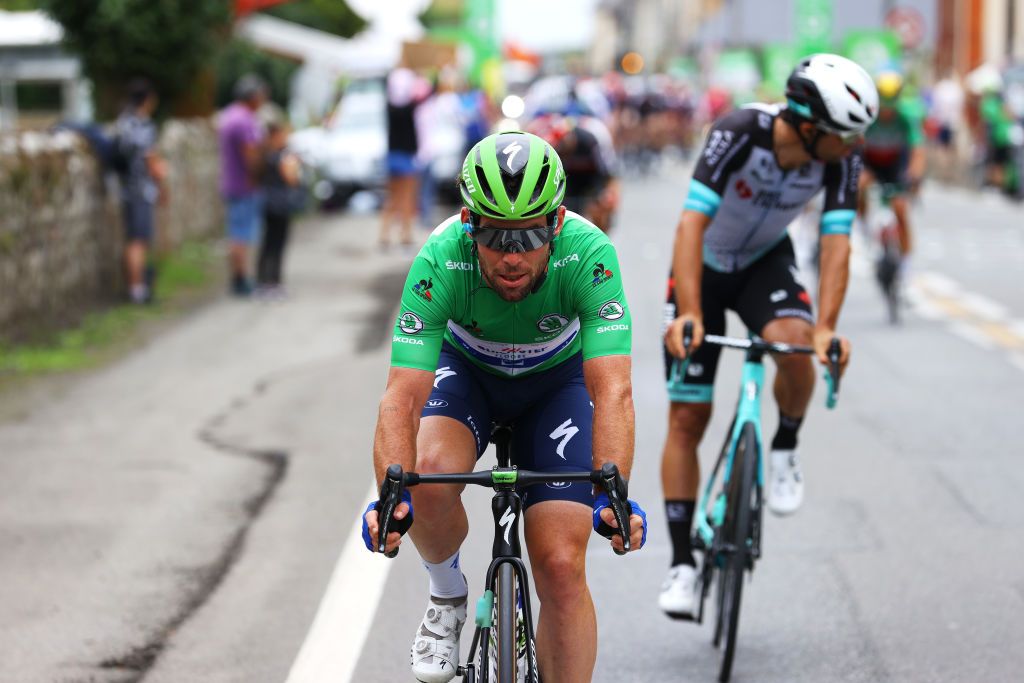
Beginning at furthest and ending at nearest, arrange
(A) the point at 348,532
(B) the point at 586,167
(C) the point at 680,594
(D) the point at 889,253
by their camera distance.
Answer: (D) the point at 889,253, (B) the point at 586,167, (A) the point at 348,532, (C) the point at 680,594

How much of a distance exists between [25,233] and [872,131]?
6837 millimetres

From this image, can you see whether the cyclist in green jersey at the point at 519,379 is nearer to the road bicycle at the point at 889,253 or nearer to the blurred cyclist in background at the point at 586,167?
the blurred cyclist in background at the point at 586,167

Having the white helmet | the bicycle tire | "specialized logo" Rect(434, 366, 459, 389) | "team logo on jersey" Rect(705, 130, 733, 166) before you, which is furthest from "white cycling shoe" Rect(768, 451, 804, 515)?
"specialized logo" Rect(434, 366, 459, 389)

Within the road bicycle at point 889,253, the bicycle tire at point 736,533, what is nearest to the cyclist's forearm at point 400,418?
the bicycle tire at point 736,533

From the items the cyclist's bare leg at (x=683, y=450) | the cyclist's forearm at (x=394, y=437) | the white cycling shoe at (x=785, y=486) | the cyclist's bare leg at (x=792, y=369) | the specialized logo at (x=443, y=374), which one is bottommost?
the white cycling shoe at (x=785, y=486)

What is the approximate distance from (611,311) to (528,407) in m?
0.56

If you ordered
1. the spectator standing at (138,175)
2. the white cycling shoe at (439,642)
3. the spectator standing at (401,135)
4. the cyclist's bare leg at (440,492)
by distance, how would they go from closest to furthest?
the cyclist's bare leg at (440,492) < the white cycling shoe at (439,642) < the spectator standing at (138,175) < the spectator standing at (401,135)

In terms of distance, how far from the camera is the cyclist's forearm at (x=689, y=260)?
221 inches

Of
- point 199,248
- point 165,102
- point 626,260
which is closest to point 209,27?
point 165,102

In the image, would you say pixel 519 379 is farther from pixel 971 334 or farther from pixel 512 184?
pixel 971 334

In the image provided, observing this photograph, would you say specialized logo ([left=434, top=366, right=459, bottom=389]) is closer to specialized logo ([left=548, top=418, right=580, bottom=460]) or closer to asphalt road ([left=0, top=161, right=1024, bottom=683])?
specialized logo ([left=548, top=418, right=580, bottom=460])

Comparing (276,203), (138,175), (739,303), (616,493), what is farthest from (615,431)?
(276,203)

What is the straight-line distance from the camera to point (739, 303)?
19.7 feet

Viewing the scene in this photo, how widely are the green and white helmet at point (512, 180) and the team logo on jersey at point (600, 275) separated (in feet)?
0.89
